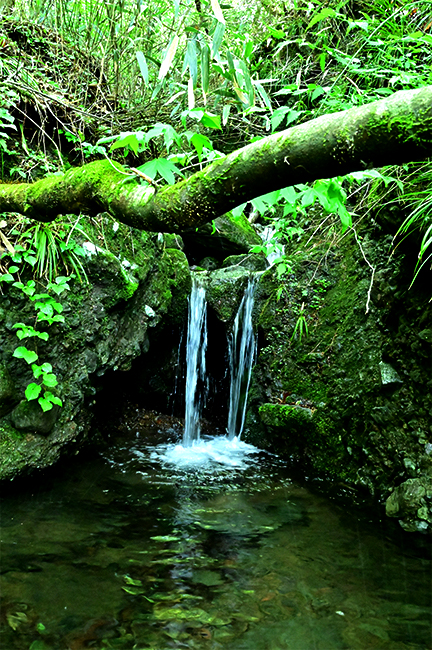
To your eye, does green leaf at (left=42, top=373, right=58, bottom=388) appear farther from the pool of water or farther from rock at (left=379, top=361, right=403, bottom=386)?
rock at (left=379, top=361, right=403, bottom=386)

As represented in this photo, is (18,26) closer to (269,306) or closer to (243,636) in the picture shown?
(269,306)

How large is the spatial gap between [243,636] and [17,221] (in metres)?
3.86

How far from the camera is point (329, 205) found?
167 cm

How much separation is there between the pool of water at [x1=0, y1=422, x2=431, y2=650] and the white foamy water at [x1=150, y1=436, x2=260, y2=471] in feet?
2.20

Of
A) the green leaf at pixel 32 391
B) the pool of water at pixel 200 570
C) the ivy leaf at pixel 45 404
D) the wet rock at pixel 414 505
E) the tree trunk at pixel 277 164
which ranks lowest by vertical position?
the pool of water at pixel 200 570

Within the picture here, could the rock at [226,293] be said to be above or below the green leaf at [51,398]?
above

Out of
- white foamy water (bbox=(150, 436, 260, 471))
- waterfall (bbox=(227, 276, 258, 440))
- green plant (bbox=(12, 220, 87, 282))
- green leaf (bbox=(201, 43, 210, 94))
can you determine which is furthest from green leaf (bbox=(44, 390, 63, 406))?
green leaf (bbox=(201, 43, 210, 94))

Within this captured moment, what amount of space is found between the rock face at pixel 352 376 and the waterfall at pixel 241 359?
172mm

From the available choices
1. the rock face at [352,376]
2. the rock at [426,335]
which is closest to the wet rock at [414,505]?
the rock face at [352,376]

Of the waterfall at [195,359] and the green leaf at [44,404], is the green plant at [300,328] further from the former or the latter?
the green leaf at [44,404]

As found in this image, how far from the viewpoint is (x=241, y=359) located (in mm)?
6059

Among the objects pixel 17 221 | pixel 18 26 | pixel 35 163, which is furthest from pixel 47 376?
pixel 18 26

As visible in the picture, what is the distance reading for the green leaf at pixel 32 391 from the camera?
3.67 meters

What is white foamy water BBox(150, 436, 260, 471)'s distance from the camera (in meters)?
4.89
